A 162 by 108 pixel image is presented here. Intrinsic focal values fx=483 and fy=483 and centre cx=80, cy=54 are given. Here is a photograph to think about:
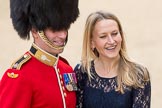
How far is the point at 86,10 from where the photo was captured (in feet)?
20.6

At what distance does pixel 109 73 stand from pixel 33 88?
49 cm

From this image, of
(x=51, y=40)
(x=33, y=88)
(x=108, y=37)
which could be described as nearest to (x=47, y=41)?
(x=51, y=40)

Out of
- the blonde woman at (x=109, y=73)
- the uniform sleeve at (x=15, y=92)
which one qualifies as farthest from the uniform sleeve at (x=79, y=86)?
the uniform sleeve at (x=15, y=92)

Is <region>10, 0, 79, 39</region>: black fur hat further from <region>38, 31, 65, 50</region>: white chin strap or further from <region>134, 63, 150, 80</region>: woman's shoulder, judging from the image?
<region>134, 63, 150, 80</region>: woman's shoulder

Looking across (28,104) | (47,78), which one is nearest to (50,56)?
(47,78)

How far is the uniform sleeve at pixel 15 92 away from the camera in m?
2.30

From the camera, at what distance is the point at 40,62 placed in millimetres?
2473

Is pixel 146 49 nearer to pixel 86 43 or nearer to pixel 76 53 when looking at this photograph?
pixel 76 53

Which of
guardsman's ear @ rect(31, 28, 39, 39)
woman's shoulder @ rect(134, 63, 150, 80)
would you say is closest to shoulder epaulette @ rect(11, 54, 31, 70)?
guardsman's ear @ rect(31, 28, 39, 39)

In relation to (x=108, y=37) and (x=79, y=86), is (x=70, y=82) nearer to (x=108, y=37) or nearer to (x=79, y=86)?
(x=79, y=86)

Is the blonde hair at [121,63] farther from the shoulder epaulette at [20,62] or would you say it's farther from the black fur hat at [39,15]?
the shoulder epaulette at [20,62]

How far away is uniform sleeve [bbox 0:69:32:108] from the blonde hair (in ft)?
1.49

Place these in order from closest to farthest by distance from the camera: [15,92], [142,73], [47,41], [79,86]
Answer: [15,92] < [47,41] < [142,73] < [79,86]

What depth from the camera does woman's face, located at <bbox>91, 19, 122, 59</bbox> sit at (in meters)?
2.57
